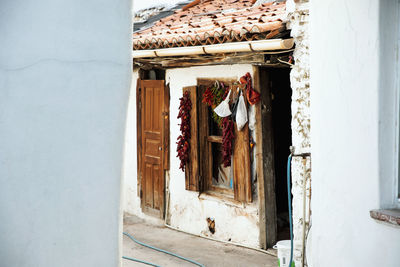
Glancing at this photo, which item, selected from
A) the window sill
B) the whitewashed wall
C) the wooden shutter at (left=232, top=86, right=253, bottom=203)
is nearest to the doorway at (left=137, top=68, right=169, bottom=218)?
the whitewashed wall

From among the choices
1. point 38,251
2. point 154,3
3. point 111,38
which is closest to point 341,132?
point 111,38

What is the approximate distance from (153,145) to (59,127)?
6.37 m

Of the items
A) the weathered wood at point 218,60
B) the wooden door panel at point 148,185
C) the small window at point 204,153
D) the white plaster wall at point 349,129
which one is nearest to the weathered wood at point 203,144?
the small window at point 204,153

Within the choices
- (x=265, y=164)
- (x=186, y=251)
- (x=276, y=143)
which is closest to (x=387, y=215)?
(x=265, y=164)

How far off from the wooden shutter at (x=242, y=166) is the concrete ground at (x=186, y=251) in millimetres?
755

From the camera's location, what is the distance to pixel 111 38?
11.1 ft

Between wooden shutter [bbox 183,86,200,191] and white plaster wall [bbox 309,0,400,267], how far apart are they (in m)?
3.71

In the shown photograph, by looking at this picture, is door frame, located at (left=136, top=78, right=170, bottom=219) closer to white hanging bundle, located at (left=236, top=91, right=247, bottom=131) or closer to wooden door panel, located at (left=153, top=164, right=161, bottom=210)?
wooden door panel, located at (left=153, top=164, right=161, bottom=210)

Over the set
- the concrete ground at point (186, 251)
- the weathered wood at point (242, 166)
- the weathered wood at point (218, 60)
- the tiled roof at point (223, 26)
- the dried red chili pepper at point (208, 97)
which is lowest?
the concrete ground at point (186, 251)

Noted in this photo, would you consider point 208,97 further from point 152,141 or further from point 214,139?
point 152,141

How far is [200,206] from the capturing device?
8633mm

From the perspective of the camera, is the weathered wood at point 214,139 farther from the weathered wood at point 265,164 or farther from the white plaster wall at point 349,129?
the white plaster wall at point 349,129

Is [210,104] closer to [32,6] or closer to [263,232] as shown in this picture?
[263,232]

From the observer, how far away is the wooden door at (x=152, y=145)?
9.38 m
